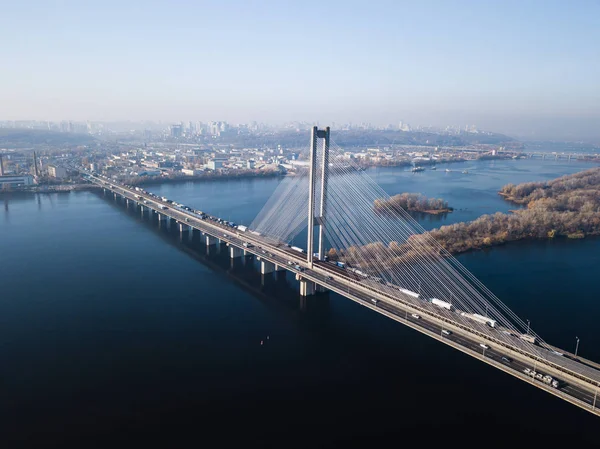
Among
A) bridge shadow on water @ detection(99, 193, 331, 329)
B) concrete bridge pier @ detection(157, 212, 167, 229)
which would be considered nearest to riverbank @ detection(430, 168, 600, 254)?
bridge shadow on water @ detection(99, 193, 331, 329)

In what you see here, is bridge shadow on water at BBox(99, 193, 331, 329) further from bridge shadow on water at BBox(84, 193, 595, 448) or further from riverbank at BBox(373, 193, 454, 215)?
riverbank at BBox(373, 193, 454, 215)

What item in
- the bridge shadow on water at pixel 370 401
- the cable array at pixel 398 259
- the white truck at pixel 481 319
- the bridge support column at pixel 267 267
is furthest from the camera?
the bridge support column at pixel 267 267

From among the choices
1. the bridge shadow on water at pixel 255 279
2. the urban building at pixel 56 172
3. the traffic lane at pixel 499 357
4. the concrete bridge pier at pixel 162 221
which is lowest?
the bridge shadow on water at pixel 255 279

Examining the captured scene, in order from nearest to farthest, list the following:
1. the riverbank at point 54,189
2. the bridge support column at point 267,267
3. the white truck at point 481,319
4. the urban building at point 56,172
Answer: the white truck at point 481,319 < the bridge support column at point 267,267 < the riverbank at point 54,189 < the urban building at point 56,172

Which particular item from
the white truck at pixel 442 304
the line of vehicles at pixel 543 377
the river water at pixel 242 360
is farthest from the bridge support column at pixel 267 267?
the line of vehicles at pixel 543 377

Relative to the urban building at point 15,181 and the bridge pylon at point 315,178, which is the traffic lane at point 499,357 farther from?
the urban building at point 15,181

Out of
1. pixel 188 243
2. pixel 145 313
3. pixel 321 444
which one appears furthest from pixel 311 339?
pixel 188 243
